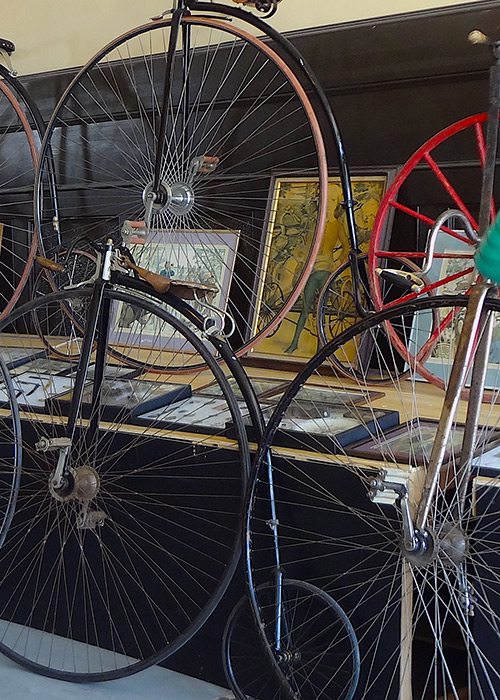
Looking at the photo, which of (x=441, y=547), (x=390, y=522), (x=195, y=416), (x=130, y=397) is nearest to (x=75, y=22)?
(x=130, y=397)

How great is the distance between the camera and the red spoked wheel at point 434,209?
173 centimetres

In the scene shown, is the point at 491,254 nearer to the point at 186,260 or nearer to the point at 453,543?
the point at 453,543

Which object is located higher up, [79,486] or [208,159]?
[208,159]

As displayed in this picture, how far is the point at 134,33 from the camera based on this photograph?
188 centimetres

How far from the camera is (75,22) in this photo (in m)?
2.51

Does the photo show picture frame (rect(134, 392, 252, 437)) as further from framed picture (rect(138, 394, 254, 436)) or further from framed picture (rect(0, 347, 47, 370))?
framed picture (rect(0, 347, 47, 370))

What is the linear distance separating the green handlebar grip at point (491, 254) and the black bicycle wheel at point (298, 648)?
646 millimetres

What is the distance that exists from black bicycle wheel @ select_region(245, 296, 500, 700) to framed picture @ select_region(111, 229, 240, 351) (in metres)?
0.65

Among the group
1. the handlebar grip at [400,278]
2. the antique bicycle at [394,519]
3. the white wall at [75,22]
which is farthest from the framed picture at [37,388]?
the white wall at [75,22]

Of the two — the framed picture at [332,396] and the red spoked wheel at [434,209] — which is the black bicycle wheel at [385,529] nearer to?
the framed picture at [332,396]

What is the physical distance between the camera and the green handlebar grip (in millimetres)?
939

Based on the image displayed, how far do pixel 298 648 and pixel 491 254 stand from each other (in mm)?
811

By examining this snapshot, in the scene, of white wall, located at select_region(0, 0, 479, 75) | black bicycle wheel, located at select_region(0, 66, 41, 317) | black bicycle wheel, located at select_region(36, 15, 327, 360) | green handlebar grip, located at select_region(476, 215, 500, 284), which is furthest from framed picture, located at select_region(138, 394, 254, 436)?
black bicycle wheel, located at select_region(0, 66, 41, 317)

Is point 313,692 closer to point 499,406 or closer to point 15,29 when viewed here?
point 499,406
